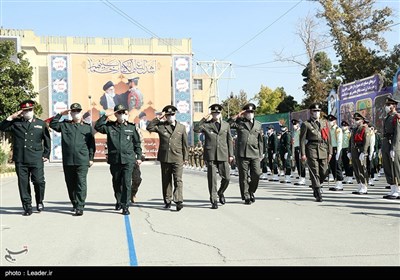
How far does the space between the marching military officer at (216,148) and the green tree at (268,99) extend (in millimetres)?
58010

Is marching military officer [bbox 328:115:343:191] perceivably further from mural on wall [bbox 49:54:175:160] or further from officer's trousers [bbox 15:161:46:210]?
mural on wall [bbox 49:54:175:160]

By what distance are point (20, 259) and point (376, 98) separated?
794 inches

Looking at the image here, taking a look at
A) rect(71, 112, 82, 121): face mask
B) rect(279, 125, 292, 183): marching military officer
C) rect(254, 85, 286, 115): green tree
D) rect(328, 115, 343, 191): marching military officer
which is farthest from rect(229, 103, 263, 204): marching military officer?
rect(254, 85, 286, 115): green tree

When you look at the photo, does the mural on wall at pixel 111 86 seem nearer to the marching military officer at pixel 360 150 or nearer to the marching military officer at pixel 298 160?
the marching military officer at pixel 298 160

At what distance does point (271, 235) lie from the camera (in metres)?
7.48

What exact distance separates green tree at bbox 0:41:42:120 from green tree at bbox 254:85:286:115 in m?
36.8

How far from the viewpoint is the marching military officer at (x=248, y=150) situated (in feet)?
36.3

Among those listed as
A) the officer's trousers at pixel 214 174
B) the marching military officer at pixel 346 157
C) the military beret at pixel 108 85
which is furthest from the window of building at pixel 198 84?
the officer's trousers at pixel 214 174

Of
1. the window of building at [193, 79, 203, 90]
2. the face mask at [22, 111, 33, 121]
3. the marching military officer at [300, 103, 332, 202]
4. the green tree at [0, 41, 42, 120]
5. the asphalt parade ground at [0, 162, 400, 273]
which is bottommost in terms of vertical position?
the asphalt parade ground at [0, 162, 400, 273]

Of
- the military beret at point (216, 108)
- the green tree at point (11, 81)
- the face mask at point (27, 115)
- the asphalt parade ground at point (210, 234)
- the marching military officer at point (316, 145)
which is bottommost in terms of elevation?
the asphalt parade ground at point (210, 234)

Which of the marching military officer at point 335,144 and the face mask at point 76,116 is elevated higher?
the face mask at point 76,116

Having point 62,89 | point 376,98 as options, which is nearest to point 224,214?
point 376,98

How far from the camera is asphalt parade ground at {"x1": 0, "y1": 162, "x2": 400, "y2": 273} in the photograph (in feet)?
19.9
